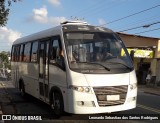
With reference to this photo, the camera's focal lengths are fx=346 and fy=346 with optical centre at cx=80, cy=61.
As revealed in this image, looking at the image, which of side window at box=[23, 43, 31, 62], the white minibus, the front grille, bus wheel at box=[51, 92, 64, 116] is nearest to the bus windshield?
the white minibus

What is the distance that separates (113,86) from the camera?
30.2 ft

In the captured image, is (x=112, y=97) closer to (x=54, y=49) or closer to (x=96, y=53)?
(x=96, y=53)

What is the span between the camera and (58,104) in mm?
9977

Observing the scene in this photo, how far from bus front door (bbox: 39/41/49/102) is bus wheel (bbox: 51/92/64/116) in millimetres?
Result: 819

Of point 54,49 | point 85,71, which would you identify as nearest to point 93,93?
point 85,71

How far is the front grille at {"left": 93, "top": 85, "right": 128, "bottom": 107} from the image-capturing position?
9.04 m

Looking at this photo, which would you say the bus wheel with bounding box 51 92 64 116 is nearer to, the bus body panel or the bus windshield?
the bus body panel

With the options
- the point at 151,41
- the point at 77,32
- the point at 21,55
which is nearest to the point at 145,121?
the point at 77,32

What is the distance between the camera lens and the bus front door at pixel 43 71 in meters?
11.1

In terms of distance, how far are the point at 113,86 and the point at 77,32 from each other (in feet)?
6.68

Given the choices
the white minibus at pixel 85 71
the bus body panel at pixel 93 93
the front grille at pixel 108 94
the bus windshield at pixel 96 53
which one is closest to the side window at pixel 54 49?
the white minibus at pixel 85 71

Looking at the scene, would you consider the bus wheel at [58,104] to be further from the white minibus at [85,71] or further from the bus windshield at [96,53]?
the bus windshield at [96,53]

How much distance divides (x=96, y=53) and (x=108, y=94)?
4.42 feet

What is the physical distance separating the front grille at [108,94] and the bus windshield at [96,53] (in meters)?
0.50
